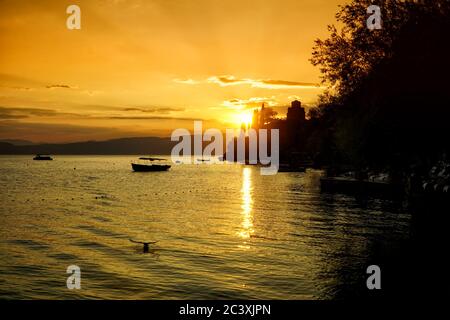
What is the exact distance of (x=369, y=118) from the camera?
3966 cm

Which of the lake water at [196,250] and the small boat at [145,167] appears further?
the small boat at [145,167]

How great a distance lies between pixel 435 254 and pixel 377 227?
12.3 metres

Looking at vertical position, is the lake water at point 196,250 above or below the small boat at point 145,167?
below

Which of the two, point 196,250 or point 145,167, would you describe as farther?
point 145,167

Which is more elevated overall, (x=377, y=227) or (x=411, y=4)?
(x=411, y=4)

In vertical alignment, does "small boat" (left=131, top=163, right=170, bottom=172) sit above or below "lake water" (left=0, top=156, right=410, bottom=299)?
above

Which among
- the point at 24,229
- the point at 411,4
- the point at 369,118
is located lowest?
the point at 24,229

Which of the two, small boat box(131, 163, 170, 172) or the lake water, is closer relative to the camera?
the lake water

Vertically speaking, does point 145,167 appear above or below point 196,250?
above

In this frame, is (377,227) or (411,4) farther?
(377,227)
